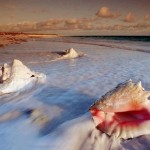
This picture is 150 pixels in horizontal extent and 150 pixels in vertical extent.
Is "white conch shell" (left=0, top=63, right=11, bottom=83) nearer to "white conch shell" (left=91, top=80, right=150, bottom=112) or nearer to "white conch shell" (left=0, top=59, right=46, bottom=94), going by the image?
"white conch shell" (left=0, top=59, right=46, bottom=94)

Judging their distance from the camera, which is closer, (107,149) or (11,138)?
(107,149)

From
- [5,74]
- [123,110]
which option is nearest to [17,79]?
[5,74]

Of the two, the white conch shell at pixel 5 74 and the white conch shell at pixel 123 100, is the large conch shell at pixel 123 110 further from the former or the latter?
the white conch shell at pixel 5 74

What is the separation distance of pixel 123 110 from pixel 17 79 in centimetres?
280

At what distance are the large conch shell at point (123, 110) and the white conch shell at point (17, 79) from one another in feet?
7.85

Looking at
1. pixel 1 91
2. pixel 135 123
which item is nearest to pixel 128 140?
pixel 135 123

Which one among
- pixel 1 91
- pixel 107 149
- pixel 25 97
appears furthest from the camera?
pixel 1 91

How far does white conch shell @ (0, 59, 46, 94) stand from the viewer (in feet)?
17.1

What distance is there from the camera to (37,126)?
3264 millimetres

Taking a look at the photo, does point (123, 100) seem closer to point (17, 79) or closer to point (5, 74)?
point (17, 79)

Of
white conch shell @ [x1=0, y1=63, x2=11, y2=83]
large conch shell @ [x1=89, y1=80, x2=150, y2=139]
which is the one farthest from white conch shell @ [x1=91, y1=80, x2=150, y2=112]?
white conch shell @ [x1=0, y1=63, x2=11, y2=83]

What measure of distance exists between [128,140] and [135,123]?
248mm

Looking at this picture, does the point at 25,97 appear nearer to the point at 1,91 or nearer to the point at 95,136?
the point at 1,91

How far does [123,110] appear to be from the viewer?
3240mm
